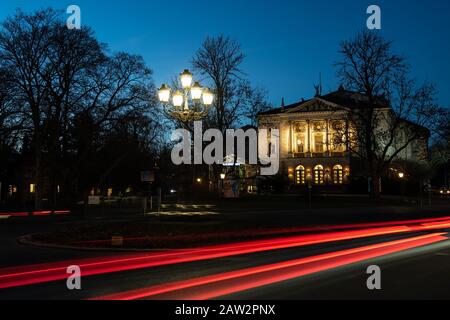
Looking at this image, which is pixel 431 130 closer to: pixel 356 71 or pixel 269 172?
pixel 356 71

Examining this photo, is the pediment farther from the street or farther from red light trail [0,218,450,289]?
the street

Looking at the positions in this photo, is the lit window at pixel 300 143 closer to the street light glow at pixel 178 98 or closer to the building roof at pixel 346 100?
the building roof at pixel 346 100

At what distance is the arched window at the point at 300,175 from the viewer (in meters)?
94.0

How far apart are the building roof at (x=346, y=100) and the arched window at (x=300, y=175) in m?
10.5

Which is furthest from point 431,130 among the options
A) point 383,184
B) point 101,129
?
point 101,129

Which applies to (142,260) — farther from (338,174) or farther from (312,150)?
(312,150)

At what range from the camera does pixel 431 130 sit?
55.9m

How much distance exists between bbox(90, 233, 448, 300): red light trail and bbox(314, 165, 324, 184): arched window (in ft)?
253

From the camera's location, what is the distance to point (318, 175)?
305 ft

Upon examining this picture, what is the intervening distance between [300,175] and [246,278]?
84.1 meters

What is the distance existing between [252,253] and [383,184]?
64008 mm

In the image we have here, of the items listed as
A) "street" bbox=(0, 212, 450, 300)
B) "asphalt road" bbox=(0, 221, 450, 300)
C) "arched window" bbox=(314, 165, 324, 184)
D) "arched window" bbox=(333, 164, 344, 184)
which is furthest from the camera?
"arched window" bbox=(314, 165, 324, 184)

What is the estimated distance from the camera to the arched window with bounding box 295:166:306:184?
9400 cm

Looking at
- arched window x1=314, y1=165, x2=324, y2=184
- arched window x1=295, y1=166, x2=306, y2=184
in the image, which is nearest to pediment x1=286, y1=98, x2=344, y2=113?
arched window x1=314, y1=165, x2=324, y2=184
